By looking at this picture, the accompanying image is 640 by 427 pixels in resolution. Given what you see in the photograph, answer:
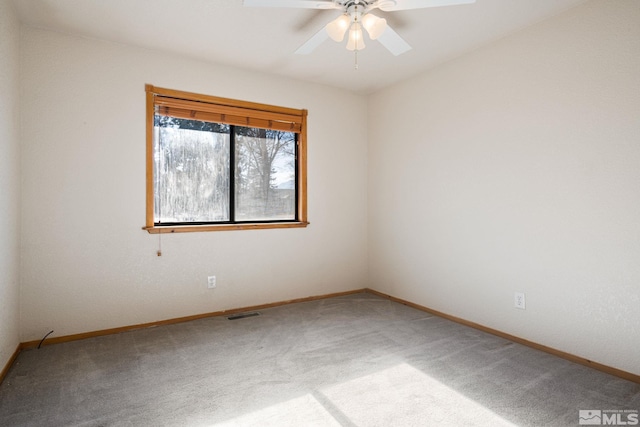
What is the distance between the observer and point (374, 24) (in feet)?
6.86

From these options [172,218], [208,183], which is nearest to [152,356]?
[172,218]

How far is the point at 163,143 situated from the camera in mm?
3293

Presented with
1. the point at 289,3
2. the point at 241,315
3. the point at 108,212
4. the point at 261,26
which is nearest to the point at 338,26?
the point at 289,3

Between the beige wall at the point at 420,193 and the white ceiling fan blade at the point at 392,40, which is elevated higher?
the white ceiling fan blade at the point at 392,40

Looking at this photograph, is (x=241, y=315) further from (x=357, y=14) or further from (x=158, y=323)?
(x=357, y=14)

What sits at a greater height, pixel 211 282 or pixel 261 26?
pixel 261 26

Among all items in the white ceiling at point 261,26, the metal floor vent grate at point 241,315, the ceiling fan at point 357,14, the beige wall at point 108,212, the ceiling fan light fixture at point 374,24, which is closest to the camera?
the ceiling fan at point 357,14

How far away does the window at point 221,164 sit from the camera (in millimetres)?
3252

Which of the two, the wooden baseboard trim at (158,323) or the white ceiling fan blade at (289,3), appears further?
the wooden baseboard trim at (158,323)

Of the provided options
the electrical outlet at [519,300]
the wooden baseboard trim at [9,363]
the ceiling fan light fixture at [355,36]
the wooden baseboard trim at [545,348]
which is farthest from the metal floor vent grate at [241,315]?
the ceiling fan light fixture at [355,36]

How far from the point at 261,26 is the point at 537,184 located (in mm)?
2456

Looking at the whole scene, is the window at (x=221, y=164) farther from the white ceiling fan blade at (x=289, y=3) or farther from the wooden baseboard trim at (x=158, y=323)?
the white ceiling fan blade at (x=289, y=3)

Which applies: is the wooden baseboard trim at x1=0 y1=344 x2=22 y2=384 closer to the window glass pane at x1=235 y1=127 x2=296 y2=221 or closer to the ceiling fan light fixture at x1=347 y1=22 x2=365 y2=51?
the window glass pane at x1=235 y1=127 x2=296 y2=221

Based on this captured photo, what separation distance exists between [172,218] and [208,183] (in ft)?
1.61
